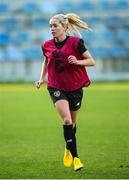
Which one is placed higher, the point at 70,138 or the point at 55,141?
the point at 70,138

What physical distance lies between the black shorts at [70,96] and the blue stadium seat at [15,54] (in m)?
37.2

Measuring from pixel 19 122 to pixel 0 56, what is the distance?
29.2 metres

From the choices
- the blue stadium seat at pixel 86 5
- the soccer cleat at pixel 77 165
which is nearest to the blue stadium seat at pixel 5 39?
the blue stadium seat at pixel 86 5

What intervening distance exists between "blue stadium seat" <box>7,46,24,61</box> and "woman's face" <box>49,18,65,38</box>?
3728 centimetres

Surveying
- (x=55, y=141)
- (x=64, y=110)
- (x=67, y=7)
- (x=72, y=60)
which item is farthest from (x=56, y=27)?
(x=67, y=7)

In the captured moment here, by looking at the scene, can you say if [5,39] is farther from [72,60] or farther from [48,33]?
[72,60]

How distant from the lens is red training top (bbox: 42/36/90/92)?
10.2 meters

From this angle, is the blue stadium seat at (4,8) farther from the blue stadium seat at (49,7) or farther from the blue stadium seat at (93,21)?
the blue stadium seat at (93,21)

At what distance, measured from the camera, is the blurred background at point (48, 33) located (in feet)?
156

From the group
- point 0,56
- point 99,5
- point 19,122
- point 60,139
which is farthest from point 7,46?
point 60,139

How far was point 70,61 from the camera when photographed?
998 cm

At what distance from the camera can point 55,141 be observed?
1447 centimetres

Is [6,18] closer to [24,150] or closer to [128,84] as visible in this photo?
[128,84]

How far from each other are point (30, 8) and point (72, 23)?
1516 inches
